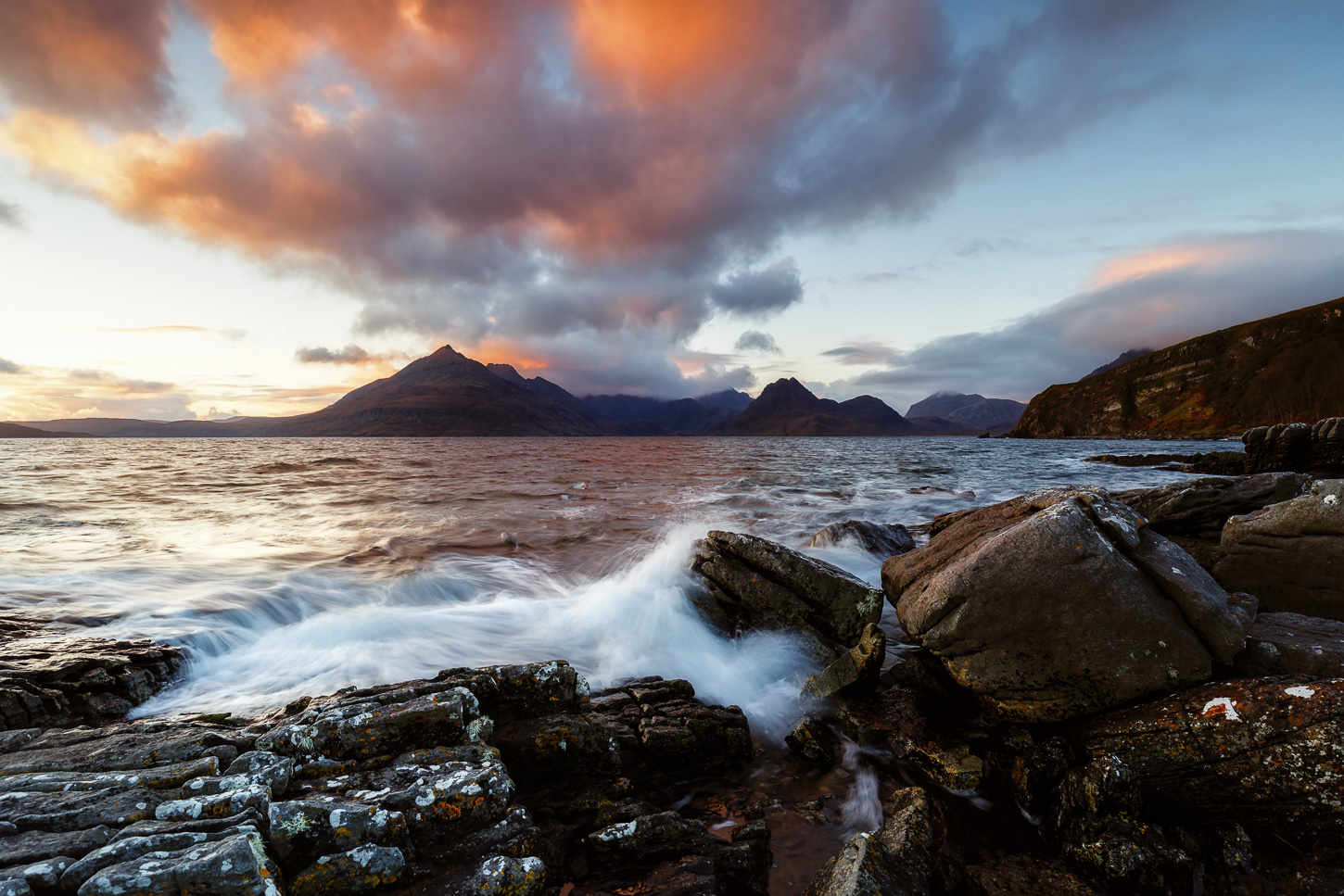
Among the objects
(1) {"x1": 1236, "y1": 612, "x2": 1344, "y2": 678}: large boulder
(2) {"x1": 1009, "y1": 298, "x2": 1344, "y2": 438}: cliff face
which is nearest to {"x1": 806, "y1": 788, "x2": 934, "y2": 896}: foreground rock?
(1) {"x1": 1236, "y1": 612, "x2": 1344, "y2": 678}: large boulder

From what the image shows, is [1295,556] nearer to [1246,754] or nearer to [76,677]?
[1246,754]

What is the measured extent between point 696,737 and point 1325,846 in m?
5.68

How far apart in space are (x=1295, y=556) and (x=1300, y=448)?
3742 cm

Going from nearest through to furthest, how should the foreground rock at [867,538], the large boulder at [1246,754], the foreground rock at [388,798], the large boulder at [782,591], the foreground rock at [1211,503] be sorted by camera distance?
1. the foreground rock at [388,798]
2. the large boulder at [1246,754]
3. the large boulder at [782,591]
4. the foreground rock at [1211,503]
5. the foreground rock at [867,538]

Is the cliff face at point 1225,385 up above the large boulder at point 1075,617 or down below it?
above

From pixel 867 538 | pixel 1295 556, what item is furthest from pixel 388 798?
pixel 867 538

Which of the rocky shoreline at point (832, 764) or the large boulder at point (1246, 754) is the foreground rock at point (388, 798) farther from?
the large boulder at point (1246, 754)

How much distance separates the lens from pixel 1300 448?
31.9 m

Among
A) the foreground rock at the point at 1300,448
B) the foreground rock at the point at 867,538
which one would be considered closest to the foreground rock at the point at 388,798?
the foreground rock at the point at 867,538

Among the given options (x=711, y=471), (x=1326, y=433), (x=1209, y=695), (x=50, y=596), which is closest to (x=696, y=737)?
(x=1209, y=695)

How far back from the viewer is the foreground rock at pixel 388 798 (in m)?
3.45

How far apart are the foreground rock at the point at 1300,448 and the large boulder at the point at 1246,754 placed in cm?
3908

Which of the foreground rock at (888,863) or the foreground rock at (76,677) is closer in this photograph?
the foreground rock at (888,863)

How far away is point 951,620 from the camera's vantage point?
21.6 feet
